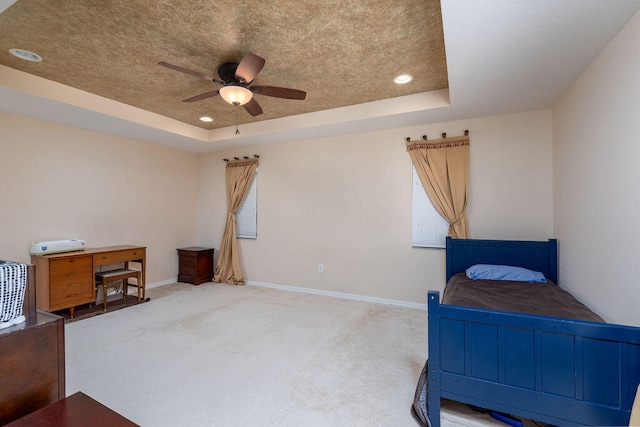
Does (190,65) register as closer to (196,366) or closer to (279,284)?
(196,366)

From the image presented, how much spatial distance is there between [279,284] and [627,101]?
447 cm

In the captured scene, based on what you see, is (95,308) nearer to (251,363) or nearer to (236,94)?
(251,363)

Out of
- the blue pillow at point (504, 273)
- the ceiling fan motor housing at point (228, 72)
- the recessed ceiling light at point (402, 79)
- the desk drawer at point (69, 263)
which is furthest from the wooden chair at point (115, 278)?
the blue pillow at point (504, 273)

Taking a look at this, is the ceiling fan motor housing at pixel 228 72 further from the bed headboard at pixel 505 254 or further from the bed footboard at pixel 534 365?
the bed headboard at pixel 505 254

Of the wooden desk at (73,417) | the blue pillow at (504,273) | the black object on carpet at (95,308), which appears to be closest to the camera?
the wooden desk at (73,417)

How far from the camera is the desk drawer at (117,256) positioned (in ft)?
12.2

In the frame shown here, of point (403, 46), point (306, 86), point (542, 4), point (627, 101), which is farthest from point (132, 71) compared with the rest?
point (627, 101)

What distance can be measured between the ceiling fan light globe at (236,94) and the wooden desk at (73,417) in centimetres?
228

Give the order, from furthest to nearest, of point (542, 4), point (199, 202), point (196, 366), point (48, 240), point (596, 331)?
point (199, 202)
point (48, 240)
point (196, 366)
point (542, 4)
point (596, 331)

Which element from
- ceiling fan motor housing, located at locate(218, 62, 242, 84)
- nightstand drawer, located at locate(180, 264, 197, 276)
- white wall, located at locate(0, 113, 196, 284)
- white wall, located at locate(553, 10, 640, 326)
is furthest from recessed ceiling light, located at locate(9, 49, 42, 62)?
white wall, located at locate(553, 10, 640, 326)

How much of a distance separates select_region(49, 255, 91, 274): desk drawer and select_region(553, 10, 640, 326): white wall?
5077 millimetres

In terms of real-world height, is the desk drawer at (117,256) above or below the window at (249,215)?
below

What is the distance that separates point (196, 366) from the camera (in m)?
2.39

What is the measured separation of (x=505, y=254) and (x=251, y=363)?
2910 mm
